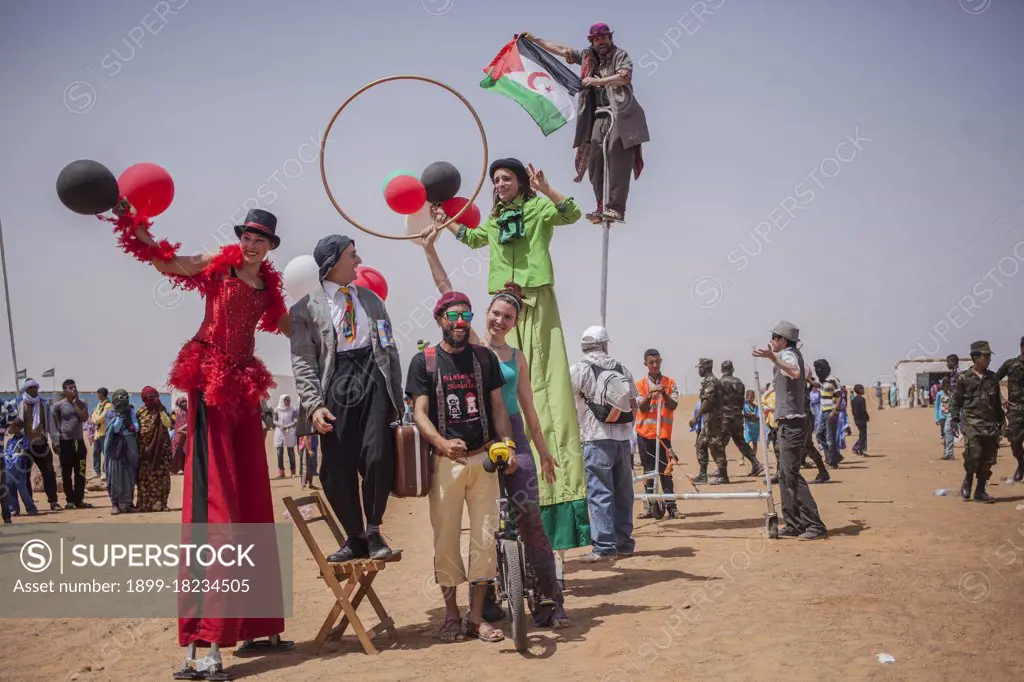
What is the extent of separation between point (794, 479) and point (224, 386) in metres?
6.69

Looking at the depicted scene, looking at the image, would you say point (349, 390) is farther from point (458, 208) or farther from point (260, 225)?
point (458, 208)

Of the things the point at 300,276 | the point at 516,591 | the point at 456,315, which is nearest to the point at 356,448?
the point at 456,315

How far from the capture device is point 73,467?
1616cm

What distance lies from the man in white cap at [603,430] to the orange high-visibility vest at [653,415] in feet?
10.9

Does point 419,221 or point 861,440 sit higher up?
point 419,221

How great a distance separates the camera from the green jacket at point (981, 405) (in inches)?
506

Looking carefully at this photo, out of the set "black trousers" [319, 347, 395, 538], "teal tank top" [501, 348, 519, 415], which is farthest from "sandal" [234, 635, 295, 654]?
"teal tank top" [501, 348, 519, 415]

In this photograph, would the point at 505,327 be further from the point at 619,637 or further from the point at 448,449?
the point at 619,637

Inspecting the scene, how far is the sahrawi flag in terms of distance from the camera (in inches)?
324

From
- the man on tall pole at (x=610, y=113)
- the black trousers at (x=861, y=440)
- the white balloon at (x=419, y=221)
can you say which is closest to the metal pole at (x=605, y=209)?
the man on tall pole at (x=610, y=113)

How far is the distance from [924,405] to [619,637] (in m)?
64.2

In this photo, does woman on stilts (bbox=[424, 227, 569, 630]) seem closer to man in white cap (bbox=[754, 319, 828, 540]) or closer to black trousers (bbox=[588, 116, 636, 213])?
black trousers (bbox=[588, 116, 636, 213])

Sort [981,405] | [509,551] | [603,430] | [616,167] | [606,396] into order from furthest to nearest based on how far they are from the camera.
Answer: [981,405], [603,430], [606,396], [616,167], [509,551]

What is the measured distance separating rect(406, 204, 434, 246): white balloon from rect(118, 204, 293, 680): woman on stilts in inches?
61.2
